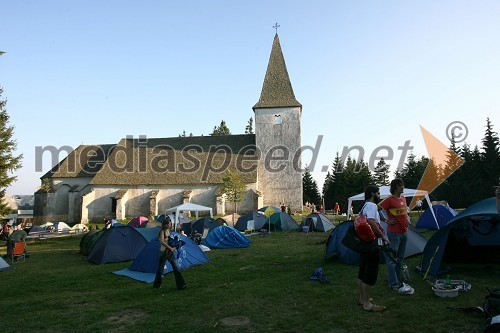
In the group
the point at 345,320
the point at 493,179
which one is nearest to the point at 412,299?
the point at 345,320

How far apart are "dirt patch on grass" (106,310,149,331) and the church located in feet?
91.6

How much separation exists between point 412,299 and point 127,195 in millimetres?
33337

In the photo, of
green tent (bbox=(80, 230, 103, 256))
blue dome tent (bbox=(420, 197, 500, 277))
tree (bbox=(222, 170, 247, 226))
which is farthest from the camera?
tree (bbox=(222, 170, 247, 226))

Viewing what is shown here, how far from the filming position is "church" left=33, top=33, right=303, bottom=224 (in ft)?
117

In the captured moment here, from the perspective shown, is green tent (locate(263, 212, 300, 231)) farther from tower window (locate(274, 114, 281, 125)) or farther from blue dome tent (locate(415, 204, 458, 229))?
tower window (locate(274, 114, 281, 125))

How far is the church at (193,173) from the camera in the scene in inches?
1409

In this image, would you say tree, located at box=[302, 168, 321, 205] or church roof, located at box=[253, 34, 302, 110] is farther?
tree, located at box=[302, 168, 321, 205]

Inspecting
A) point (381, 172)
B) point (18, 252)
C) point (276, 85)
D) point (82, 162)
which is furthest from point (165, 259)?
point (381, 172)

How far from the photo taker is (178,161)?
125ft

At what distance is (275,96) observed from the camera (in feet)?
124

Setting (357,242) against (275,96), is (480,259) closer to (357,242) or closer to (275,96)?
(357,242)

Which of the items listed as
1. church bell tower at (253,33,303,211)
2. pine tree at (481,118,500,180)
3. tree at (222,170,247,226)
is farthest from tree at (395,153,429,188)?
tree at (222,170,247,226)

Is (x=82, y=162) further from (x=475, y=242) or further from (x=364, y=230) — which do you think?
(x=364, y=230)

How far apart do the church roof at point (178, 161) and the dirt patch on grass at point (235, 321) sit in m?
29.0
